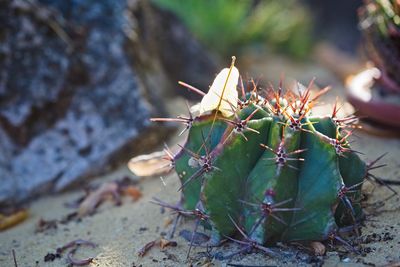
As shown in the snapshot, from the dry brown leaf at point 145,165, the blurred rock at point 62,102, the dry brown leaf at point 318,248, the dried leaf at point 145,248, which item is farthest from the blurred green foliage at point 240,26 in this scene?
the dry brown leaf at point 318,248

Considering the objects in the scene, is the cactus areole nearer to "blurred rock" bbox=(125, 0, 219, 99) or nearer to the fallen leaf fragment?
the fallen leaf fragment

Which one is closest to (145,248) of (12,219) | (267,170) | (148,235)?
(148,235)

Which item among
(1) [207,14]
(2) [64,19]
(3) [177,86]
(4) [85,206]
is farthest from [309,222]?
(1) [207,14]

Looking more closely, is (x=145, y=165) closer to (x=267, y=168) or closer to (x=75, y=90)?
(x=267, y=168)

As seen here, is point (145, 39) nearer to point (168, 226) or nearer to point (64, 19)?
→ point (64, 19)

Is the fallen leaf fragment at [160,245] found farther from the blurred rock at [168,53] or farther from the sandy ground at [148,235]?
the blurred rock at [168,53]

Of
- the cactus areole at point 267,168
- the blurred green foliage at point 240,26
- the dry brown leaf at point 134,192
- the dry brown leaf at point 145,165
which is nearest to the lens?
the cactus areole at point 267,168
